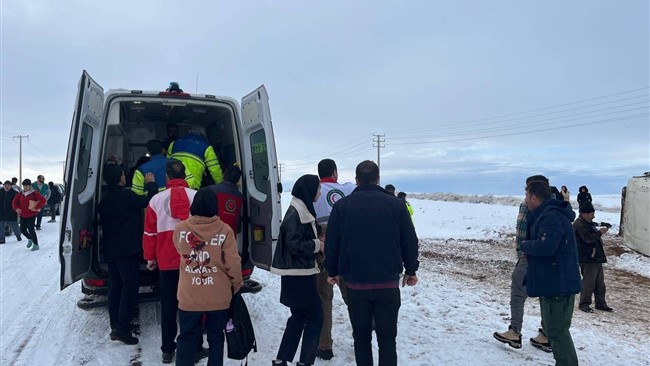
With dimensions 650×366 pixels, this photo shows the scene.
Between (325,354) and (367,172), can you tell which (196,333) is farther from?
Result: (367,172)

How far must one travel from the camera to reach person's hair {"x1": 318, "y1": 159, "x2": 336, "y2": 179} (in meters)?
4.55

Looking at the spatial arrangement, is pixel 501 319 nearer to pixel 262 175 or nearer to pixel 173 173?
pixel 262 175

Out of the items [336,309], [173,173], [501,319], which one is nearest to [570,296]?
[501,319]

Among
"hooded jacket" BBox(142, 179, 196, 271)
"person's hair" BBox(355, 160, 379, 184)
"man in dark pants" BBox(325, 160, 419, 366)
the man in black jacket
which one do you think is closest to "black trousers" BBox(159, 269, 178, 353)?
"hooded jacket" BBox(142, 179, 196, 271)

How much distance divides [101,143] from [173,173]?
1.36 m

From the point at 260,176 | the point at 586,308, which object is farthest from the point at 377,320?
the point at 586,308

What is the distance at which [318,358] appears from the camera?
14.4 ft

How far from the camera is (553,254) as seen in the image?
12.0 feet

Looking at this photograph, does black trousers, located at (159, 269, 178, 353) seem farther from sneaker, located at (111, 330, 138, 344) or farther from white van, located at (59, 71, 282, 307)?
white van, located at (59, 71, 282, 307)

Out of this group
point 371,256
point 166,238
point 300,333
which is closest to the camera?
point 371,256

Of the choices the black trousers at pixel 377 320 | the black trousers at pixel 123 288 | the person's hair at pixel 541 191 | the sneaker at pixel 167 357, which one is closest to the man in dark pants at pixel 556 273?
the person's hair at pixel 541 191

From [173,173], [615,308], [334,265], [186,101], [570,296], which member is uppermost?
[186,101]

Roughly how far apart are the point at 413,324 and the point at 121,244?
11.8 feet

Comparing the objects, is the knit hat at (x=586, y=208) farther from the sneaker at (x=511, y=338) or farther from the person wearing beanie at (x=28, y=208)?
the person wearing beanie at (x=28, y=208)
